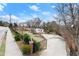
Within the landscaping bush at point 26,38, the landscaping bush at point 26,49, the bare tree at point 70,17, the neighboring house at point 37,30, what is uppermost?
the bare tree at point 70,17

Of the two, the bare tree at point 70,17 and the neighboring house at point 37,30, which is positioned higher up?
the bare tree at point 70,17

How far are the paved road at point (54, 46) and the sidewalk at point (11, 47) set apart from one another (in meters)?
0.16

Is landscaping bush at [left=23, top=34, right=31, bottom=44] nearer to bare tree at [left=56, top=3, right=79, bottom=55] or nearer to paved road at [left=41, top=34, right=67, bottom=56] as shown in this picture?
paved road at [left=41, top=34, right=67, bottom=56]

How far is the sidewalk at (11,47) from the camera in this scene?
1089 millimetres

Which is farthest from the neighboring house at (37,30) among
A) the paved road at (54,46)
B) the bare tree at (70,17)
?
the bare tree at (70,17)

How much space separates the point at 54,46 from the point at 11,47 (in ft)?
0.90

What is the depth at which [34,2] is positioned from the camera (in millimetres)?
1114

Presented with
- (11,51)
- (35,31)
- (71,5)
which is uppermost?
(71,5)

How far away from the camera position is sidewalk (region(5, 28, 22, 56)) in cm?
109

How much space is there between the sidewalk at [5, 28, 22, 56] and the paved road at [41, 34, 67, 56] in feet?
0.53

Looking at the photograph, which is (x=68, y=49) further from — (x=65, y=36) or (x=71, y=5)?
(x=71, y=5)

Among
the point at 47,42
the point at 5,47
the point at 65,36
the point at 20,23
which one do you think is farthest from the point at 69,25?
the point at 5,47

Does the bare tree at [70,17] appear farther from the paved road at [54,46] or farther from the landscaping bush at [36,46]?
the landscaping bush at [36,46]

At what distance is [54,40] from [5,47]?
0.32 metres
